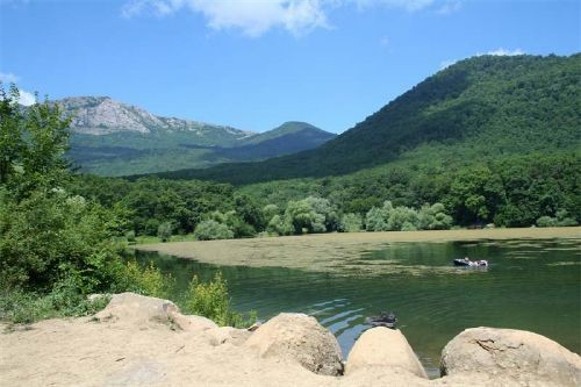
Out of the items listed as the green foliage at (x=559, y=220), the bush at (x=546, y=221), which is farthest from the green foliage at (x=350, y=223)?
the green foliage at (x=559, y=220)

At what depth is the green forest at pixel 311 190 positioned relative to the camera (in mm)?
16219

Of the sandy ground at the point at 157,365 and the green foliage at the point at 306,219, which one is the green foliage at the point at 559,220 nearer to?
the green foliage at the point at 306,219

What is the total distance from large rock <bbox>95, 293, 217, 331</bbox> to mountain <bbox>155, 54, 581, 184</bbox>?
141m

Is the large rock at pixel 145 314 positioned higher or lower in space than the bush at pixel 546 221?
higher

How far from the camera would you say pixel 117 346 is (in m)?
11.5

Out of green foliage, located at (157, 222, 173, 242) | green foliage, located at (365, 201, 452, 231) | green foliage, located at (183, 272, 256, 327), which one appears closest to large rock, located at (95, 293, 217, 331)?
green foliage, located at (183, 272, 256, 327)

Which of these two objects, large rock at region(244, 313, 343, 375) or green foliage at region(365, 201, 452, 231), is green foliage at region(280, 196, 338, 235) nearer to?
green foliage at region(365, 201, 452, 231)

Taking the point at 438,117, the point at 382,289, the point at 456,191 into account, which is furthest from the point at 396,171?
the point at 382,289

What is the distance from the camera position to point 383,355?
35.7ft

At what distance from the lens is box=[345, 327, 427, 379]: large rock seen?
1070 cm

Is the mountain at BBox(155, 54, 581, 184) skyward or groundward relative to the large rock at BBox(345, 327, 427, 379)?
skyward

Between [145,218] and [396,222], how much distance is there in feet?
167

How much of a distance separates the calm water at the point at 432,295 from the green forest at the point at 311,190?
10339 mm

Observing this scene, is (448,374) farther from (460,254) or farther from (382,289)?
(460,254)
